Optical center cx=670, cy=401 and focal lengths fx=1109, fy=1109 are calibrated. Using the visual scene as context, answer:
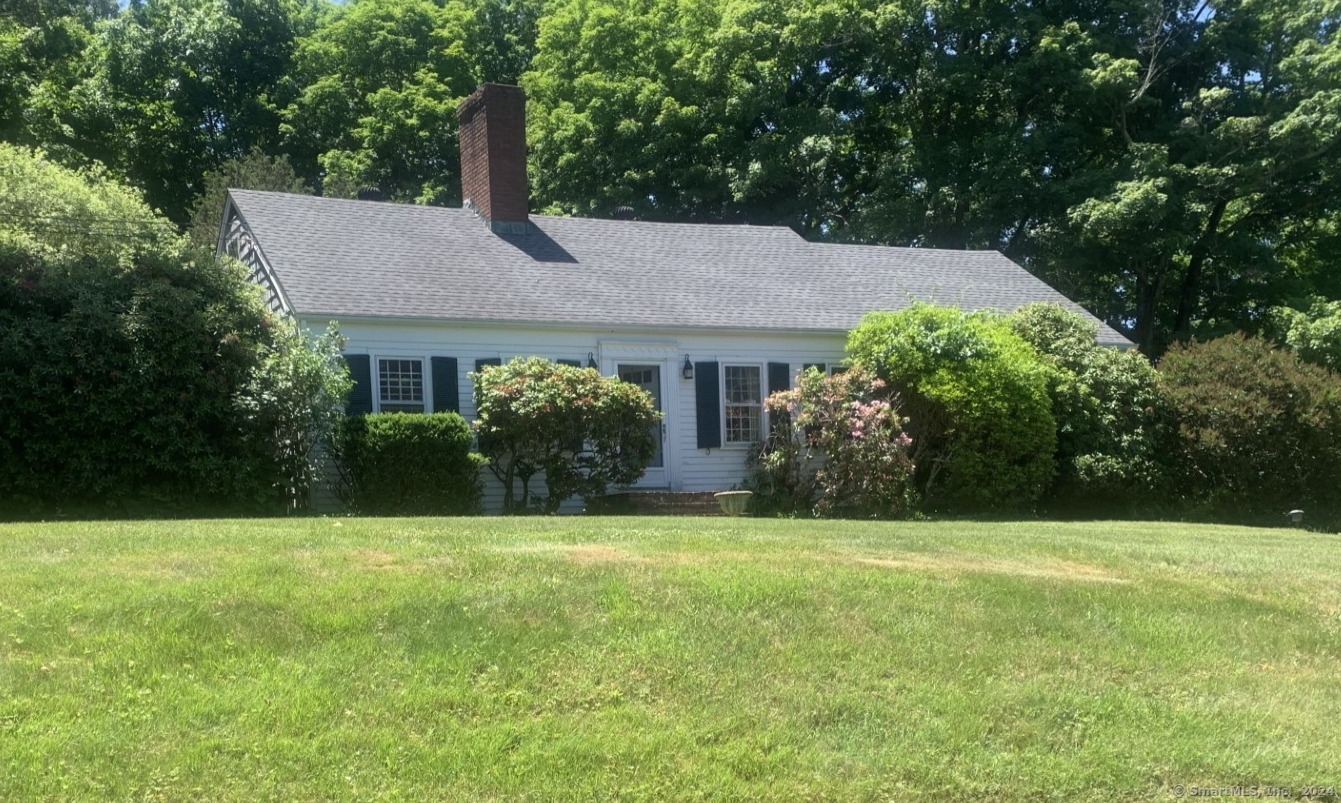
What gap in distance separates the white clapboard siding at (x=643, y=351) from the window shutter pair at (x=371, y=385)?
0.27 ft

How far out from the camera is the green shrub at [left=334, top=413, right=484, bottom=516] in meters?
13.5

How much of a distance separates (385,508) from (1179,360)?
12.1 meters

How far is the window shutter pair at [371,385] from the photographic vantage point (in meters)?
14.8

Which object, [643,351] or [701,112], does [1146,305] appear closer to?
[701,112]

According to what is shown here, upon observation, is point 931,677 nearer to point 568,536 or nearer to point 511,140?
point 568,536

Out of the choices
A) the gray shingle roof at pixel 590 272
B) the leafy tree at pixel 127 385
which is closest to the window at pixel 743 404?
the gray shingle roof at pixel 590 272

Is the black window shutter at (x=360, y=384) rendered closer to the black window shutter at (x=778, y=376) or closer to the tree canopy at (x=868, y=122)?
the black window shutter at (x=778, y=376)

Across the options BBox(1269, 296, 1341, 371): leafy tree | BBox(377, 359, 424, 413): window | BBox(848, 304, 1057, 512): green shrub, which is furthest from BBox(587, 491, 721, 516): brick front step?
BBox(1269, 296, 1341, 371): leafy tree

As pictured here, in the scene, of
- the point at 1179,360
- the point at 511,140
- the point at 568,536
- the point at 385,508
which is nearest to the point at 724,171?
the point at 511,140

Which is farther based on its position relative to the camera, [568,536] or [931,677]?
[568,536]

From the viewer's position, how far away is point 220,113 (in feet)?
112

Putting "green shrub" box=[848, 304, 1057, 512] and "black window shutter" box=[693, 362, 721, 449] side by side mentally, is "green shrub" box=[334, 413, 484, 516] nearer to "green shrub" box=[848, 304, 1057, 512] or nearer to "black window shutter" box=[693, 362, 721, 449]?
"black window shutter" box=[693, 362, 721, 449]

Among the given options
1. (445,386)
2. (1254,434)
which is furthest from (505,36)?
(1254,434)

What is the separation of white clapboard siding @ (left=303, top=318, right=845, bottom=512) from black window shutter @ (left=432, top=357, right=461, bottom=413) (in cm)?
7
